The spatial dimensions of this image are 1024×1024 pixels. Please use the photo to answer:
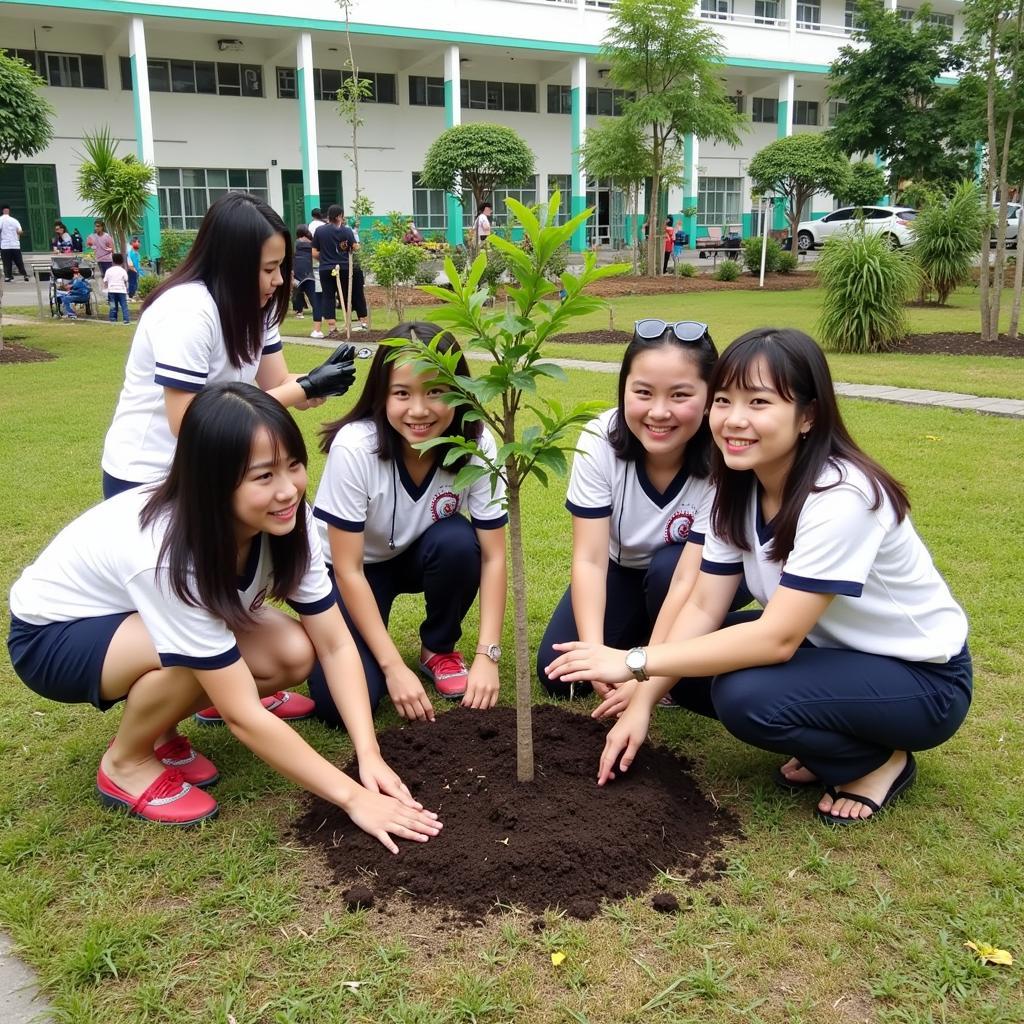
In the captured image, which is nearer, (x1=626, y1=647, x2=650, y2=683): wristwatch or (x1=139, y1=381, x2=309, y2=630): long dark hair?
(x1=139, y1=381, x2=309, y2=630): long dark hair

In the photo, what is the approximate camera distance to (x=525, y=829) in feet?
8.09

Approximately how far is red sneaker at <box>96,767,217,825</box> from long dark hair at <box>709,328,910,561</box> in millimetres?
1672

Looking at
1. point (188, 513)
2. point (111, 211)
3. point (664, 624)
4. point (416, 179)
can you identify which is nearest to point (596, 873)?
point (664, 624)

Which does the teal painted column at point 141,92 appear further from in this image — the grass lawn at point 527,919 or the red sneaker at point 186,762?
the grass lawn at point 527,919

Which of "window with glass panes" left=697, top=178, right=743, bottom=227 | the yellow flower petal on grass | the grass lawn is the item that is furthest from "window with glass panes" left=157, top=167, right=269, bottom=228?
the yellow flower petal on grass

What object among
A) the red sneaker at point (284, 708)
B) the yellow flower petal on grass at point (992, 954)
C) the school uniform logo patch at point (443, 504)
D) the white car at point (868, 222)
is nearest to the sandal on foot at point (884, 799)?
the yellow flower petal on grass at point (992, 954)

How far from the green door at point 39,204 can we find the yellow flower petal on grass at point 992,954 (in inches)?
1183

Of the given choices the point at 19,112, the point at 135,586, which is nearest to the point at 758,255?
the point at 19,112

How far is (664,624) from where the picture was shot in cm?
293

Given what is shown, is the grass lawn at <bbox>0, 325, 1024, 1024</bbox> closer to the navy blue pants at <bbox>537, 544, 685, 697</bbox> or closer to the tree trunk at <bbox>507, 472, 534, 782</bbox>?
the tree trunk at <bbox>507, 472, 534, 782</bbox>

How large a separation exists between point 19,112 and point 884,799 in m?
12.4

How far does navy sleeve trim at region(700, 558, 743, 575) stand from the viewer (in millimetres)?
2723

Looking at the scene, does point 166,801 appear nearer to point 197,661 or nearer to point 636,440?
point 197,661

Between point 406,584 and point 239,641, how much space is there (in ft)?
3.07
